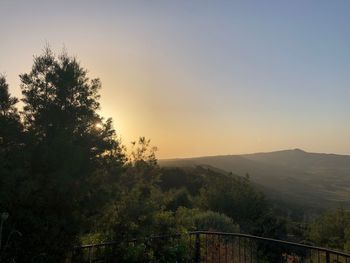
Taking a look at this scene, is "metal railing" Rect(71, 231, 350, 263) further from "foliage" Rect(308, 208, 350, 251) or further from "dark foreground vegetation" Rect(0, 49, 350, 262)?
"foliage" Rect(308, 208, 350, 251)

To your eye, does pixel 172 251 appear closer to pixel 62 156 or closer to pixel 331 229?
pixel 62 156

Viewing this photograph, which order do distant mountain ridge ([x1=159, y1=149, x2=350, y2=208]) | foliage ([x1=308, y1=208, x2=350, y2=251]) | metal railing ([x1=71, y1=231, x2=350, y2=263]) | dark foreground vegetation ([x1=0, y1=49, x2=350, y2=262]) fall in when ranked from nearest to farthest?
1. dark foreground vegetation ([x1=0, y1=49, x2=350, y2=262])
2. metal railing ([x1=71, y1=231, x2=350, y2=263])
3. foliage ([x1=308, y1=208, x2=350, y2=251])
4. distant mountain ridge ([x1=159, y1=149, x2=350, y2=208])

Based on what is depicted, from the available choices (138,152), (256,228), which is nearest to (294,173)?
(256,228)

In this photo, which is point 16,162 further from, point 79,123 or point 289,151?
point 289,151

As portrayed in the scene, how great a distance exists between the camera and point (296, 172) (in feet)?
449

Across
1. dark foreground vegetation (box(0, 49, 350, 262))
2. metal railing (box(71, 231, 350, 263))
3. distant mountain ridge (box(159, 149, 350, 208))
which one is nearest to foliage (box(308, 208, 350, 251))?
metal railing (box(71, 231, 350, 263))

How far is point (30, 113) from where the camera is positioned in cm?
671

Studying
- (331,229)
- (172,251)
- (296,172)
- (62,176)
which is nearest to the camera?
(62,176)

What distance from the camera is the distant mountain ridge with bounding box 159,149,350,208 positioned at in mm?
90000

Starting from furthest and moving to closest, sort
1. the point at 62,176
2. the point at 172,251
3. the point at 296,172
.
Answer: the point at 296,172, the point at 172,251, the point at 62,176

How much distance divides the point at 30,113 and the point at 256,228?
15366mm

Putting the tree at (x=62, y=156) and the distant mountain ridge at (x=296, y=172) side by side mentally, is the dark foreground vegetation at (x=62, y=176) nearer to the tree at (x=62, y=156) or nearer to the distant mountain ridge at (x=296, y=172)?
the tree at (x=62, y=156)

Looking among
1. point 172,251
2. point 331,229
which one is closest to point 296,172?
point 331,229

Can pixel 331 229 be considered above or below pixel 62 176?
below
